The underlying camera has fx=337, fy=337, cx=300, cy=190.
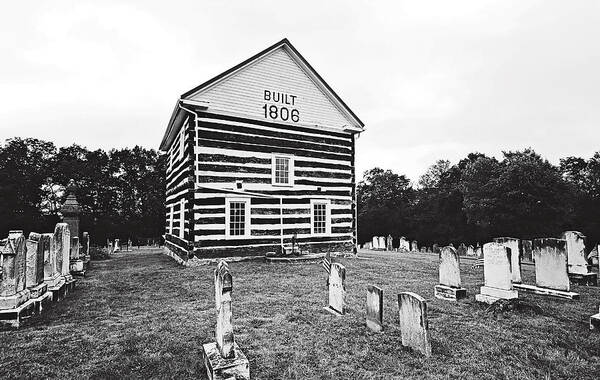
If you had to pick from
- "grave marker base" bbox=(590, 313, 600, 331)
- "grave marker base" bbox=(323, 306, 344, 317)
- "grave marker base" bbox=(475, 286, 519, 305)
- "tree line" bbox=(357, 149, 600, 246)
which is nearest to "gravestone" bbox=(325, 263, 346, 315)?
"grave marker base" bbox=(323, 306, 344, 317)

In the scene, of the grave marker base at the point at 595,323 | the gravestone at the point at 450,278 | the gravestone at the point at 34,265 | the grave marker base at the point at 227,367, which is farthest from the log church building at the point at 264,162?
the grave marker base at the point at 595,323

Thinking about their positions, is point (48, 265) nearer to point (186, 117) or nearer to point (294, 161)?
point (186, 117)

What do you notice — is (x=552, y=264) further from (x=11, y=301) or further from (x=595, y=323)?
(x=11, y=301)

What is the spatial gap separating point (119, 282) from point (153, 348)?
748 cm

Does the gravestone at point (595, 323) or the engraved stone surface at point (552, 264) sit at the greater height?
the engraved stone surface at point (552, 264)

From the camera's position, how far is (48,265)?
29.5ft

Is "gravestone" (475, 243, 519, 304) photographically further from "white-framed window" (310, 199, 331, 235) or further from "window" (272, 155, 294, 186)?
"window" (272, 155, 294, 186)

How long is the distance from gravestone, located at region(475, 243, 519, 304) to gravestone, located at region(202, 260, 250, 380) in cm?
671

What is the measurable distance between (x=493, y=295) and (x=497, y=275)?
0.51m

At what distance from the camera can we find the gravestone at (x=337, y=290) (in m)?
7.58

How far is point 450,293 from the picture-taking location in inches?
354

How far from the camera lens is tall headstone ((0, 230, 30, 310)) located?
6.76 metres

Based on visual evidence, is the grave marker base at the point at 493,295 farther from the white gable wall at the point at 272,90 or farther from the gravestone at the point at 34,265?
the white gable wall at the point at 272,90

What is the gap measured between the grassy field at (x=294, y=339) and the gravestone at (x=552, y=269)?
1.45 ft
